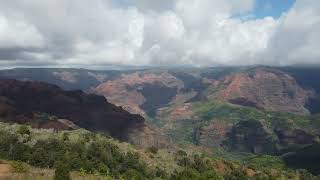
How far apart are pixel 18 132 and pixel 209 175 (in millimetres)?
82300

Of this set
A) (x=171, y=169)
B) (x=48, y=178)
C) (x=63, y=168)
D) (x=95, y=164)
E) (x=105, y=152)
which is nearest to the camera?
(x=63, y=168)

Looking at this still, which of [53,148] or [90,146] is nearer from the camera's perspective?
[53,148]

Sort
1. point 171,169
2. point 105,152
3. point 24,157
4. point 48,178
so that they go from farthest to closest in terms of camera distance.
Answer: point 171,169
point 105,152
point 24,157
point 48,178

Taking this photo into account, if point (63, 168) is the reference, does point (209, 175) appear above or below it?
below

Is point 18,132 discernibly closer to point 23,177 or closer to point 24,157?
point 24,157

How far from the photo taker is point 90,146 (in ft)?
628

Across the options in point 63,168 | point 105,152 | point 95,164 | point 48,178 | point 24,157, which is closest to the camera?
point 63,168

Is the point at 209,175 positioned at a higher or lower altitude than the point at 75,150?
lower

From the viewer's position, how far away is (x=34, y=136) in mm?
195500

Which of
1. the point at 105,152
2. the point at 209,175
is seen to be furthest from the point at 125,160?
the point at 209,175

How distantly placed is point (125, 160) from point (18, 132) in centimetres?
4900

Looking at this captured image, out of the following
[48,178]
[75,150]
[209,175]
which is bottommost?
[209,175]

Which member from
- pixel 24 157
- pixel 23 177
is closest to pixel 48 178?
pixel 23 177

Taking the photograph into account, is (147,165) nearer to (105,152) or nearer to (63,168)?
(105,152)
